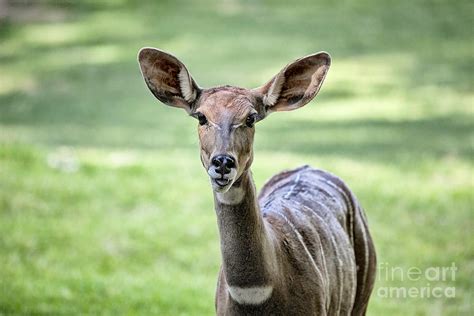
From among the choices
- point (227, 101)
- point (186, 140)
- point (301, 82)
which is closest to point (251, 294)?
point (227, 101)

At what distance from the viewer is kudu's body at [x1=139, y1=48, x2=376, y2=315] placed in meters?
4.10

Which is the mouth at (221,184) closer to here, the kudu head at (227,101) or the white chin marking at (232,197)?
the kudu head at (227,101)

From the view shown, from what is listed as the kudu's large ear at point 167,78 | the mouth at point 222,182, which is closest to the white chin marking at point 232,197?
the mouth at point 222,182

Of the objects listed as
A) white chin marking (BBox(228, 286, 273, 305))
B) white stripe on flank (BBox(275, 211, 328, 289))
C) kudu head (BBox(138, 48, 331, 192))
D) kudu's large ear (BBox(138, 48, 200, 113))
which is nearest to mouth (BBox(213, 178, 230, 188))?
kudu head (BBox(138, 48, 331, 192))

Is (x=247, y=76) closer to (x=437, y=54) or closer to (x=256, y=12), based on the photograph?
(x=437, y=54)

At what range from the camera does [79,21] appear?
20.7 metres

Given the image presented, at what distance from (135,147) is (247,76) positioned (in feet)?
14.0

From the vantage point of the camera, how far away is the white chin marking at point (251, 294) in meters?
4.19

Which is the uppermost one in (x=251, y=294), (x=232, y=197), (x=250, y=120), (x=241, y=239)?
(x=250, y=120)

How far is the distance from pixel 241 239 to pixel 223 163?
0.45 m

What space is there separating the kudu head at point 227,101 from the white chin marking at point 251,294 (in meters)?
0.49

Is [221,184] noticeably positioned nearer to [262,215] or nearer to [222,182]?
[222,182]

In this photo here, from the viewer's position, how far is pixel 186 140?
41.4 ft

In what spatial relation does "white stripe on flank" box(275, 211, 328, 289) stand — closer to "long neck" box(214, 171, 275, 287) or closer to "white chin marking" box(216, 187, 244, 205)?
"long neck" box(214, 171, 275, 287)
